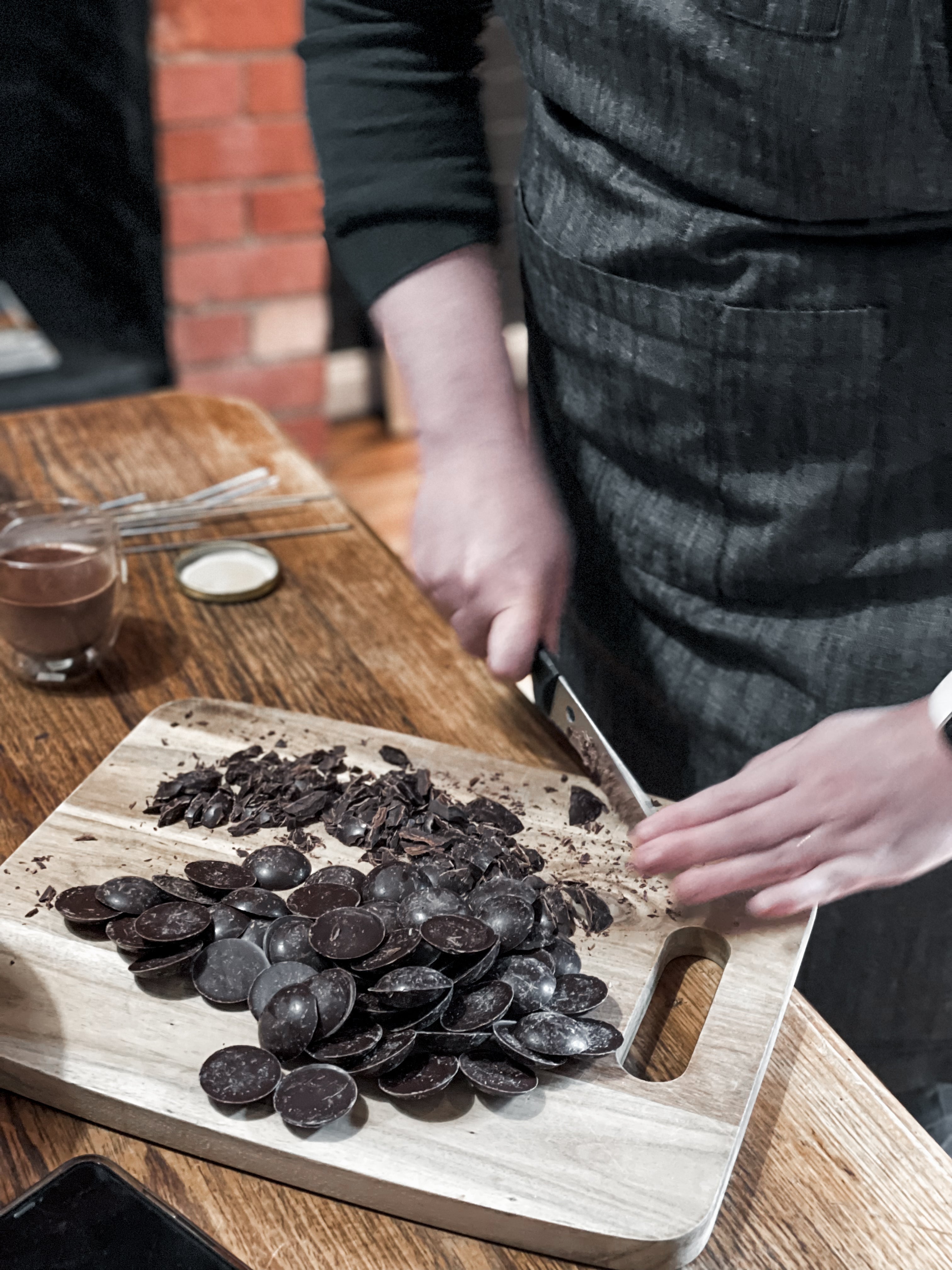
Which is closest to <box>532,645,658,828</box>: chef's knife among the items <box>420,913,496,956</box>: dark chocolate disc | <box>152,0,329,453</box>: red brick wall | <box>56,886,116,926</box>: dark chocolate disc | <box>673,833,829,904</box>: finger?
<box>673,833,829,904</box>: finger

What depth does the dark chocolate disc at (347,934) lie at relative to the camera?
842 mm

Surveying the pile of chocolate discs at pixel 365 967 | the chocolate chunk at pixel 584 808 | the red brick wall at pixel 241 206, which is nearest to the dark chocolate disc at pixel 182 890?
the pile of chocolate discs at pixel 365 967

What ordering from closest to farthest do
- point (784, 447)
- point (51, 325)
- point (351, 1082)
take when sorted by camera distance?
point (351, 1082), point (784, 447), point (51, 325)

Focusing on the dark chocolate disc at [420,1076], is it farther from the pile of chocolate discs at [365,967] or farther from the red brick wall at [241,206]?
the red brick wall at [241,206]

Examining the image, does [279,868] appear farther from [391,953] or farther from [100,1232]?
[100,1232]

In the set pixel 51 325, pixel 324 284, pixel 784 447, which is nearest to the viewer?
pixel 784 447

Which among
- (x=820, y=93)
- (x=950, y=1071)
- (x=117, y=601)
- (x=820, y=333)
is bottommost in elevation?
(x=950, y=1071)

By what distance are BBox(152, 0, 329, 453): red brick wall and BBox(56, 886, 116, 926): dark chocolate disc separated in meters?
2.20

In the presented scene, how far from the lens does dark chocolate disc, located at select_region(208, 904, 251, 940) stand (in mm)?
897

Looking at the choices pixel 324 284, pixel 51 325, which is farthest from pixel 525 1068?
pixel 324 284

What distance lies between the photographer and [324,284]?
10.6ft

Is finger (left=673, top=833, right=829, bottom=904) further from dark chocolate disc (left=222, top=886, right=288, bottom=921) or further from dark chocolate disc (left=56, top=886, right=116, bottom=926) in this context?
dark chocolate disc (left=56, top=886, right=116, bottom=926)

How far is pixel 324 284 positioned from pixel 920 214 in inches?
98.8

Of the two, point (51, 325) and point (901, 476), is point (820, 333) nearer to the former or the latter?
point (901, 476)
